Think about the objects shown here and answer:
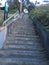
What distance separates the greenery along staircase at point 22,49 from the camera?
11.4 metres

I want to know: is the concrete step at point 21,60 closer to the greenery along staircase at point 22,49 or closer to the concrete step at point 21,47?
the greenery along staircase at point 22,49

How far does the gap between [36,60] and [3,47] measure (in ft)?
9.25

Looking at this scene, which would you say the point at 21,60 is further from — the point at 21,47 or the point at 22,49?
the point at 21,47

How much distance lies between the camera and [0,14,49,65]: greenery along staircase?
1140cm

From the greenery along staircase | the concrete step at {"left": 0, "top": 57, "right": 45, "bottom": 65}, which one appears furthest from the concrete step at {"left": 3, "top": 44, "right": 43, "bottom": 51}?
the concrete step at {"left": 0, "top": 57, "right": 45, "bottom": 65}

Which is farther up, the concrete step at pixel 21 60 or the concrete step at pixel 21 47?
the concrete step at pixel 21 60

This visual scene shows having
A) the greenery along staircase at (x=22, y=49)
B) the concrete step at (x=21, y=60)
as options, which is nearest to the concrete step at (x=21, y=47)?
the greenery along staircase at (x=22, y=49)

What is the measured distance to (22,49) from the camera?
1360cm

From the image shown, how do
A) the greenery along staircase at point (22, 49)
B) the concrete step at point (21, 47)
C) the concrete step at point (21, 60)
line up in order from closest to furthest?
the concrete step at point (21, 60) → the greenery along staircase at point (22, 49) → the concrete step at point (21, 47)

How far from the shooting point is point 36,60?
1152cm

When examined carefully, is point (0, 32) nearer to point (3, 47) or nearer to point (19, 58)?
point (3, 47)

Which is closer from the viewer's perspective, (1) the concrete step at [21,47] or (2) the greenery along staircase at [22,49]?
(2) the greenery along staircase at [22,49]

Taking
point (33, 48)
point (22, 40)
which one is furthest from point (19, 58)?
point (22, 40)

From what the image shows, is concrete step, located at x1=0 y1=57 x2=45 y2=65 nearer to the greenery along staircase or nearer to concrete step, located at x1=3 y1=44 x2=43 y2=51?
the greenery along staircase
